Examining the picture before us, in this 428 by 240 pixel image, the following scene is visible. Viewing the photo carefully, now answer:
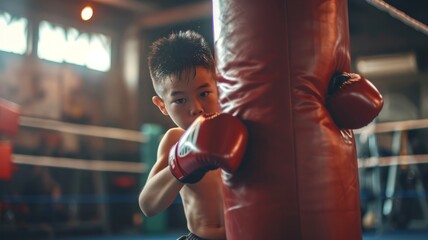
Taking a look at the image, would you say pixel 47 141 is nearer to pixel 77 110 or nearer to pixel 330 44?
pixel 77 110

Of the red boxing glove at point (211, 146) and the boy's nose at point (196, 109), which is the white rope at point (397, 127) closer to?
the boy's nose at point (196, 109)

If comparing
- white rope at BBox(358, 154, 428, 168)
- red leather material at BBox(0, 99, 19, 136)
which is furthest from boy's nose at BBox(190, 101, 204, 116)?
white rope at BBox(358, 154, 428, 168)

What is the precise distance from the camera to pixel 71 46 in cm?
650

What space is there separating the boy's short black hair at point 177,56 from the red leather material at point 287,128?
0.69 ft

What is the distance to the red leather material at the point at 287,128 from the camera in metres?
0.99

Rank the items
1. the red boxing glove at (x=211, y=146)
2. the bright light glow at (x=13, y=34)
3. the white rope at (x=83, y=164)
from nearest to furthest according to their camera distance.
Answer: the red boxing glove at (x=211, y=146) < the white rope at (x=83, y=164) < the bright light glow at (x=13, y=34)

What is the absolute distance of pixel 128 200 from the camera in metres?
6.12

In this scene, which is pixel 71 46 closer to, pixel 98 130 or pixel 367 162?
pixel 98 130

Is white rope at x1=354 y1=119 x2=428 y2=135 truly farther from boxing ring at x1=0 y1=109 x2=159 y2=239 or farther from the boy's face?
the boy's face

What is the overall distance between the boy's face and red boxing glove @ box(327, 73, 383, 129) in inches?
11.4

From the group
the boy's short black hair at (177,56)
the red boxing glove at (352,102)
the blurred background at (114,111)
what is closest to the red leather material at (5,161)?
the blurred background at (114,111)

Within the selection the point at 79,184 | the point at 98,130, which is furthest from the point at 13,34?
the point at 79,184

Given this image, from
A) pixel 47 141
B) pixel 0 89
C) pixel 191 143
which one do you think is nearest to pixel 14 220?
pixel 47 141

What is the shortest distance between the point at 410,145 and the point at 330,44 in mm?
4562
